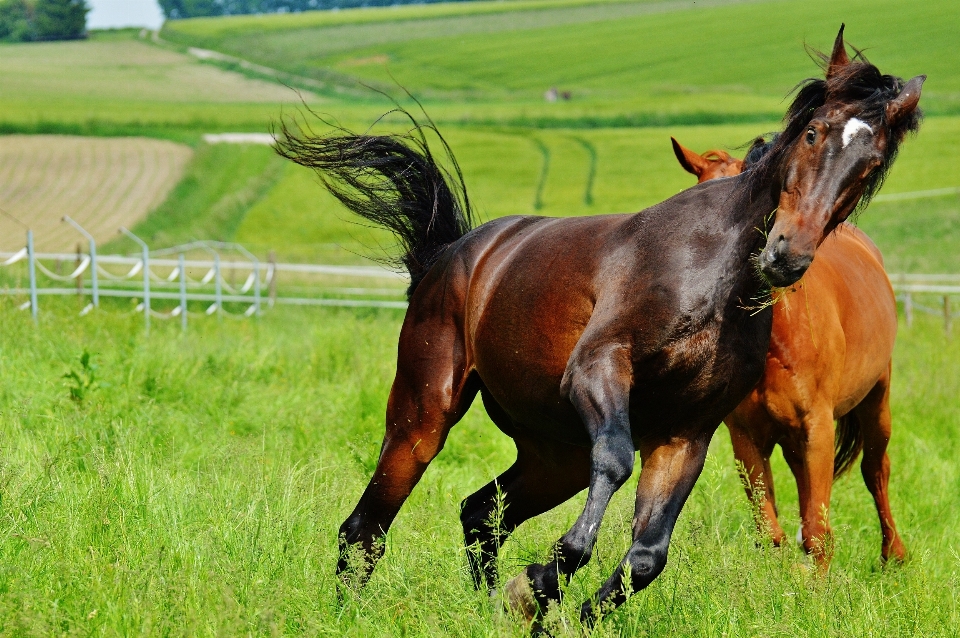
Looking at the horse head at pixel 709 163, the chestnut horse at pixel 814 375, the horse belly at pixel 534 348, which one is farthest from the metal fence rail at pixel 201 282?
the horse belly at pixel 534 348

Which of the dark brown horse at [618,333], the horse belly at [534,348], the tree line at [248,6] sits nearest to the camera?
the dark brown horse at [618,333]

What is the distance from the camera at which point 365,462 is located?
685 centimetres

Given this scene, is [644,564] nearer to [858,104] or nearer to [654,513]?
[654,513]

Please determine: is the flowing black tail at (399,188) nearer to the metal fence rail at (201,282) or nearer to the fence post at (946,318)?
the metal fence rail at (201,282)

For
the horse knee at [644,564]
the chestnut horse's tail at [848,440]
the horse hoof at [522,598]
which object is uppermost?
the horse knee at [644,564]

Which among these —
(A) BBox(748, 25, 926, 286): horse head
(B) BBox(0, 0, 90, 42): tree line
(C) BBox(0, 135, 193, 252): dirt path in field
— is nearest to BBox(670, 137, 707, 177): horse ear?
(A) BBox(748, 25, 926, 286): horse head

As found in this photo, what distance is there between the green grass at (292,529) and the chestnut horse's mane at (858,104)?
160 centimetres

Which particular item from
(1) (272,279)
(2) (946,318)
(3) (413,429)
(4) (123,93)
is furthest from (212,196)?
(3) (413,429)

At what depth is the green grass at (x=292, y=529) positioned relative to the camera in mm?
3920

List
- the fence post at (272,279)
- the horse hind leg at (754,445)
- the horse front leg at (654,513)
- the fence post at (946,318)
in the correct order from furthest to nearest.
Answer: the fence post at (272,279) < the fence post at (946,318) < the horse hind leg at (754,445) < the horse front leg at (654,513)

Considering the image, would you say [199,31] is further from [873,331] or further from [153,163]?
[873,331]

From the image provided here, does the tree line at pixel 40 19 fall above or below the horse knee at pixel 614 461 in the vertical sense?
below

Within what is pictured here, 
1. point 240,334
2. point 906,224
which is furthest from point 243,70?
point 240,334

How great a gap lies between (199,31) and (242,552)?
77.1m
